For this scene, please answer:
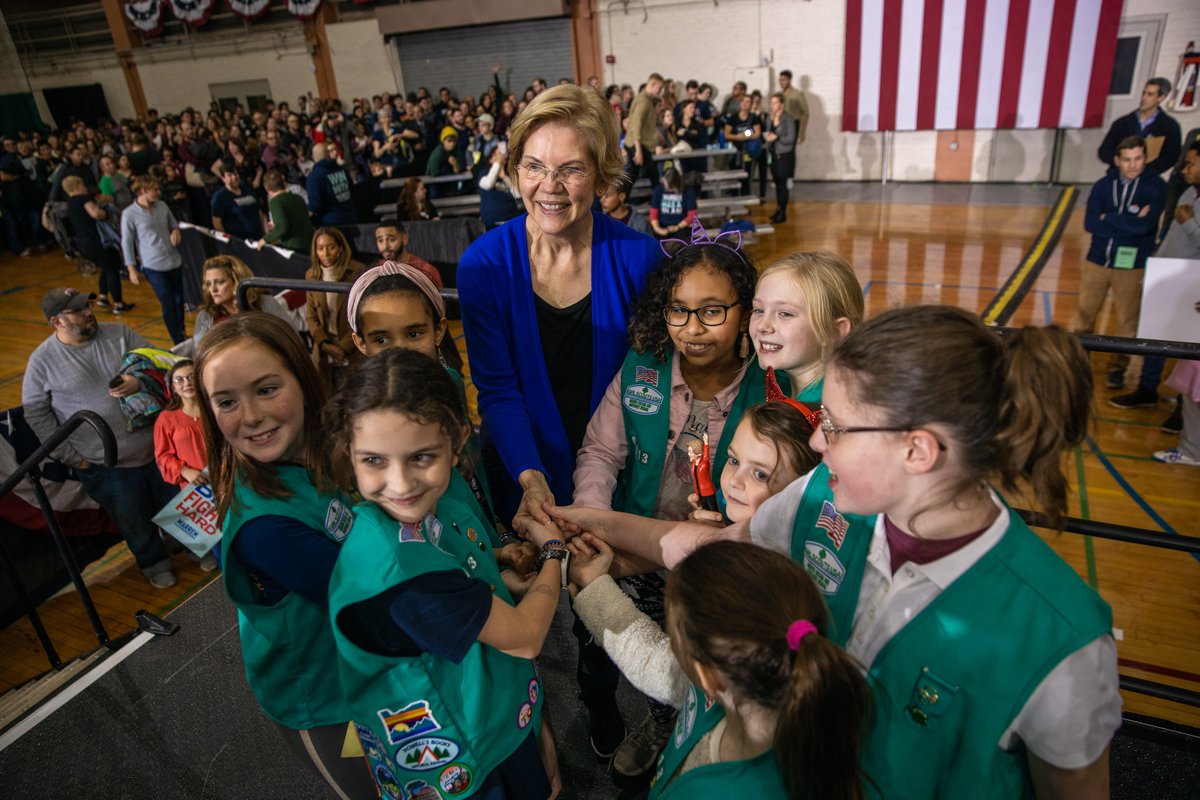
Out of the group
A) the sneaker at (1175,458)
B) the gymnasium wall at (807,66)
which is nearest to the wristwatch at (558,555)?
the sneaker at (1175,458)

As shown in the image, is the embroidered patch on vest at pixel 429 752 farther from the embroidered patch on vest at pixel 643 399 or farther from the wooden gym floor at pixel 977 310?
the wooden gym floor at pixel 977 310

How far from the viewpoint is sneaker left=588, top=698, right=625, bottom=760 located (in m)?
2.19

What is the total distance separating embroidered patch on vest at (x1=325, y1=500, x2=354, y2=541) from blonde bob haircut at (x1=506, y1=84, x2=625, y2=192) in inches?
37.5

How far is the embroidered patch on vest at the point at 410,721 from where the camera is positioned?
4.64 ft

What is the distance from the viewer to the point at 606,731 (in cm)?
220

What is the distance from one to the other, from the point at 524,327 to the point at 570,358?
16 cm

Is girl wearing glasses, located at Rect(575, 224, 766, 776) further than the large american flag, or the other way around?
the large american flag

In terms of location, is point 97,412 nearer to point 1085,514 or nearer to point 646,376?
point 646,376

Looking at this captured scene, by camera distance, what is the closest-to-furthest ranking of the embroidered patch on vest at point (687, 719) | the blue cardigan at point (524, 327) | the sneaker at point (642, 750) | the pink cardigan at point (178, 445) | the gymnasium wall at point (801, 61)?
the embroidered patch on vest at point (687, 719)
the blue cardigan at point (524, 327)
the sneaker at point (642, 750)
the pink cardigan at point (178, 445)
the gymnasium wall at point (801, 61)

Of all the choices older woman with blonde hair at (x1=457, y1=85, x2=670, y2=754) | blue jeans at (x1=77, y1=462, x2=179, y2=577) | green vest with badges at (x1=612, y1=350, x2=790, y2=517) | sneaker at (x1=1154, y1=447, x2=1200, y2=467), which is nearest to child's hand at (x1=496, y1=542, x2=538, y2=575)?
older woman with blonde hair at (x1=457, y1=85, x2=670, y2=754)

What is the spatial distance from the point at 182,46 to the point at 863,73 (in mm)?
15919

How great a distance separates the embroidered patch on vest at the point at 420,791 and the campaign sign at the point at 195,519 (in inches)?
102

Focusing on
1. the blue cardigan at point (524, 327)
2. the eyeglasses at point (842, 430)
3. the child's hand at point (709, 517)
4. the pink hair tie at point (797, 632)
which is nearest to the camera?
the pink hair tie at point (797, 632)

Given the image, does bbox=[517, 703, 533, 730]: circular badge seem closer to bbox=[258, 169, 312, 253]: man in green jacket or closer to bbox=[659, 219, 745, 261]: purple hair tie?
bbox=[659, 219, 745, 261]: purple hair tie
